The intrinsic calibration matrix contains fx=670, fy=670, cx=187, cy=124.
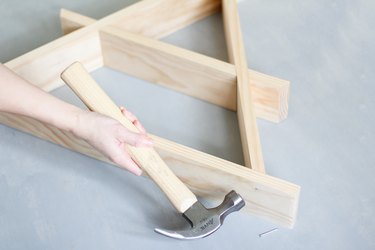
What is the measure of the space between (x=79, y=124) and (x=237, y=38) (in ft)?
1.70

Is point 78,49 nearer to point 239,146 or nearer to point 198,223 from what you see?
point 239,146

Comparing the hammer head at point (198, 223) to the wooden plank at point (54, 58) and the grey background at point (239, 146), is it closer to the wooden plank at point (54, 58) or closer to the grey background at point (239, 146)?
the grey background at point (239, 146)

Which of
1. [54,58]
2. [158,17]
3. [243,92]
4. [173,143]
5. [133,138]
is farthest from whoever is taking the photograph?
[158,17]

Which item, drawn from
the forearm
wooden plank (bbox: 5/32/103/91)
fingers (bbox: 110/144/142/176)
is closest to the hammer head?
fingers (bbox: 110/144/142/176)

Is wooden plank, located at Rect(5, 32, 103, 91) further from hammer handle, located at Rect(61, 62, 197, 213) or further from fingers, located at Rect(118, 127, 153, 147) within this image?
fingers, located at Rect(118, 127, 153, 147)

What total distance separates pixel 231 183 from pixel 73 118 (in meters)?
0.33

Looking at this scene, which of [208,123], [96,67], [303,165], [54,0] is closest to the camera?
[303,165]

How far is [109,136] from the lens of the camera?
4.13 ft

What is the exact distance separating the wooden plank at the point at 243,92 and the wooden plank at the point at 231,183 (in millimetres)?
41

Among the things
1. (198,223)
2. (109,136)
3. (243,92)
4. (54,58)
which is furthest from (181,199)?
(54,58)

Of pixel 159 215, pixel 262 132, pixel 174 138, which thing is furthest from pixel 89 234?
pixel 262 132

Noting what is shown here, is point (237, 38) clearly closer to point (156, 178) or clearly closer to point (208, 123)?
point (208, 123)

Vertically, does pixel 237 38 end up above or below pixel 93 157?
above

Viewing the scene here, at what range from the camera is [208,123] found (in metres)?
1.55
